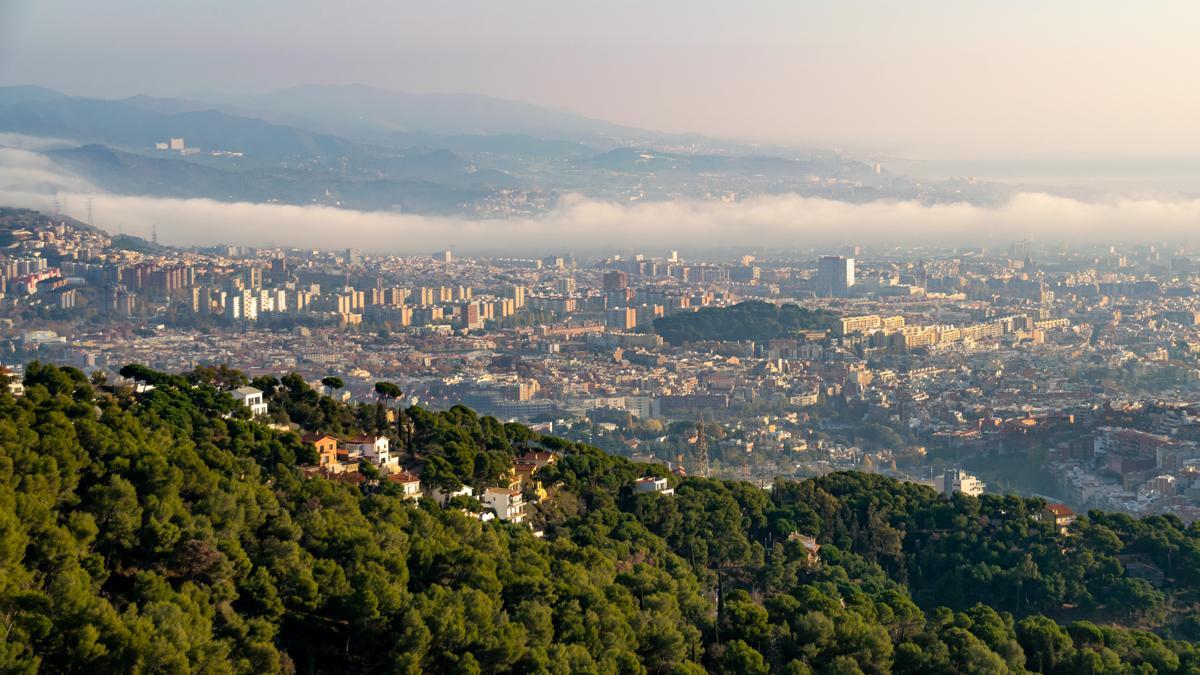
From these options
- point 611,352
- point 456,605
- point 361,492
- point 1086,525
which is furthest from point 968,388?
point 456,605

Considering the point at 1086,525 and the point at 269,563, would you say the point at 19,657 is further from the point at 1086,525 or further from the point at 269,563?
the point at 1086,525

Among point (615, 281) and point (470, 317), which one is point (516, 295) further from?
point (470, 317)

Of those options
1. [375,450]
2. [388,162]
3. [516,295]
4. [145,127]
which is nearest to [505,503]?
[375,450]

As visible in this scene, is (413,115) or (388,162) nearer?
(388,162)

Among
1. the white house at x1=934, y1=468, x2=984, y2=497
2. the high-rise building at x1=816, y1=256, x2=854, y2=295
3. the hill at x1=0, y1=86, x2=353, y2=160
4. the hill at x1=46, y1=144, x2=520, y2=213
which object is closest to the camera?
the white house at x1=934, y1=468, x2=984, y2=497

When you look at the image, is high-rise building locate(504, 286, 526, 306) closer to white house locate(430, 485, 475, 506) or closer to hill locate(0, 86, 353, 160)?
Answer: white house locate(430, 485, 475, 506)

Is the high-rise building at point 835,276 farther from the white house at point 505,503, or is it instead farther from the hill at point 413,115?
the hill at point 413,115

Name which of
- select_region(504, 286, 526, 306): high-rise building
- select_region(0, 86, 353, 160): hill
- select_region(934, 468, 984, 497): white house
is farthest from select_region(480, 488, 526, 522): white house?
select_region(0, 86, 353, 160): hill
